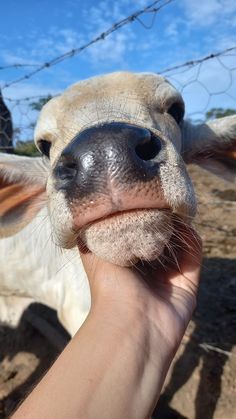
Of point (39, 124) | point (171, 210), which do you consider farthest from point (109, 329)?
point (39, 124)

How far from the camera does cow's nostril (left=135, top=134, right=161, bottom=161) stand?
1.49 metres

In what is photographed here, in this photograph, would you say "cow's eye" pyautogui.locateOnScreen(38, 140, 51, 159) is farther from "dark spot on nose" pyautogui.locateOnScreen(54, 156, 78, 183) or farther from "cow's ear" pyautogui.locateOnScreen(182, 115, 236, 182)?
"dark spot on nose" pyautogui.locateOnScreen(54, 156, 78, 183)

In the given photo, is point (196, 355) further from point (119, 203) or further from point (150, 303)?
point (119, 203)

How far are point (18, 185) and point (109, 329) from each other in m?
1.38

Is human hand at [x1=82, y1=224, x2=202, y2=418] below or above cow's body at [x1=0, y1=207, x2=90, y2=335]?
above

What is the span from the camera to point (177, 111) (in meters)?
2.60

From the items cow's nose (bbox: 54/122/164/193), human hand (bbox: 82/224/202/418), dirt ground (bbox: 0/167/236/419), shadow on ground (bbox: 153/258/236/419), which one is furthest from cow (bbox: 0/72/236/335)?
shadow on ground (bbox: 153/258/236/419)

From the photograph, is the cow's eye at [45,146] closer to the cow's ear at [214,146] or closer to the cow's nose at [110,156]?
the cow's ear at [214,146]

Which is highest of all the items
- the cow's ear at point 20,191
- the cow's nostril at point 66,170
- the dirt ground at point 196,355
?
the cow's nostril at point 66,170

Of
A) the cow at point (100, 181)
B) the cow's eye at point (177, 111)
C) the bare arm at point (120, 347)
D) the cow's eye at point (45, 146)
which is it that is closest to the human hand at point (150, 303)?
the bare arm at point (120, 347)

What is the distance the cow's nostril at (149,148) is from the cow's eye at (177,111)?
98 centimetres

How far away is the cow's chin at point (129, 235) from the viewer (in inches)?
58.4

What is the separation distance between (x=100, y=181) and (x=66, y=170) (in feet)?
0.60

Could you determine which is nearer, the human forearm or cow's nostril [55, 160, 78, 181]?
the human forearm
